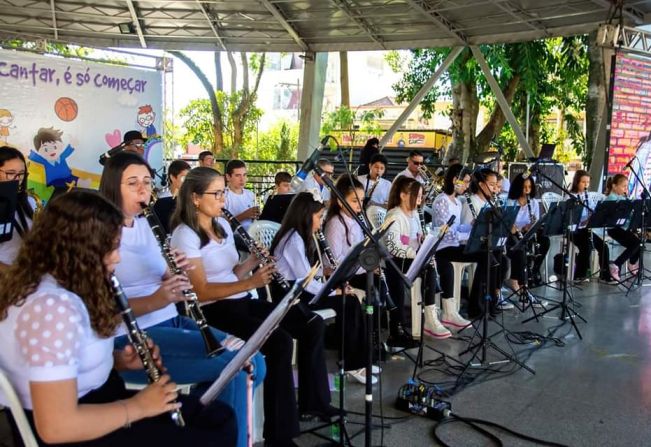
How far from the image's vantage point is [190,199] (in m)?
3.52

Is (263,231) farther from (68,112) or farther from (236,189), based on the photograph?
(68,112)

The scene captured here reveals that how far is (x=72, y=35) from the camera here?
10695 mm

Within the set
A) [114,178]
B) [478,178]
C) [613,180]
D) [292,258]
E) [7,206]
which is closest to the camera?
[114,178]

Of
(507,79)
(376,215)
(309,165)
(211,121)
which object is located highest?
(507,79)

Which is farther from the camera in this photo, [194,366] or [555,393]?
[555,393]

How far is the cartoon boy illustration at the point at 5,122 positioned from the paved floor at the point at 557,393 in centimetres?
463

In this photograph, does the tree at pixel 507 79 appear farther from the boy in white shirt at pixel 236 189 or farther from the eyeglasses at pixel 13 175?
the eyeglasses at pixel 13 175

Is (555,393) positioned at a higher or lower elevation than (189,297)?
lower

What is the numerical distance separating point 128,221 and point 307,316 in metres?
1.20

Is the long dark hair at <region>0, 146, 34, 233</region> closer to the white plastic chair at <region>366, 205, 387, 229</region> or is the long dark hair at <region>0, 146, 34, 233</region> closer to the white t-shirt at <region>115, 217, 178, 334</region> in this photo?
the white t-shirt at <region>115, 217, 178, 334</region>

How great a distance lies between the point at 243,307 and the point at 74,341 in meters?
1.81

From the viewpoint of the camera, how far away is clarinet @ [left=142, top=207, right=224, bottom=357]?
112 inches

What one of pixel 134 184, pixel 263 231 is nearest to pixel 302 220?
pixel 263 231

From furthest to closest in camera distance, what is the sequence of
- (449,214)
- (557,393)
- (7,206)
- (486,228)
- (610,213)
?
1. (610,213)
2. (449,214)
3. (486,228)
4. (557,393)
5. (7,206)
